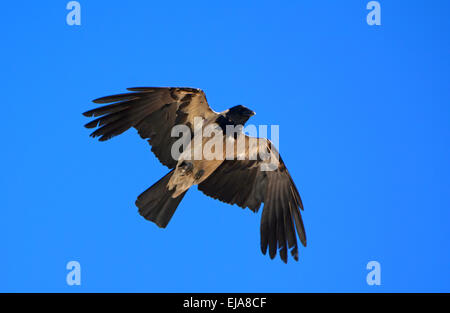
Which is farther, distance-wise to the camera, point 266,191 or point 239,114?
point 266,191

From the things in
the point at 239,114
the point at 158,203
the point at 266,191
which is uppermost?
A: the point at 239,114

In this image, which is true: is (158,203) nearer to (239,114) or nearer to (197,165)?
(197,165)

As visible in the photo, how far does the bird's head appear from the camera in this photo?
31.2 ft

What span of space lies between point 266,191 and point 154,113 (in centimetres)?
250

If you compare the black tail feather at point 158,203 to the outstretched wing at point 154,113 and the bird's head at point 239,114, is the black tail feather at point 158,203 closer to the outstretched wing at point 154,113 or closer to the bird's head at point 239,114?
the outstretched wing at point 154,113

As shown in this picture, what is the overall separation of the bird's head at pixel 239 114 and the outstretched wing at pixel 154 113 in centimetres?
41

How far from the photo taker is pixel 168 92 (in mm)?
9578

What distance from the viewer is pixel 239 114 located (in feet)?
31.3

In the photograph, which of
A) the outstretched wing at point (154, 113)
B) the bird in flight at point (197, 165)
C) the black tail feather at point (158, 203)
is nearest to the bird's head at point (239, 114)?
the bird in flight at point (197, 165)

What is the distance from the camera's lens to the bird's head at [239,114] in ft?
31.2

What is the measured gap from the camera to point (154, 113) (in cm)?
973

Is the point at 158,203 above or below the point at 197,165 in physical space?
below

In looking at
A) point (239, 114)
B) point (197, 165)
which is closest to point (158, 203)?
point (197, 165)
